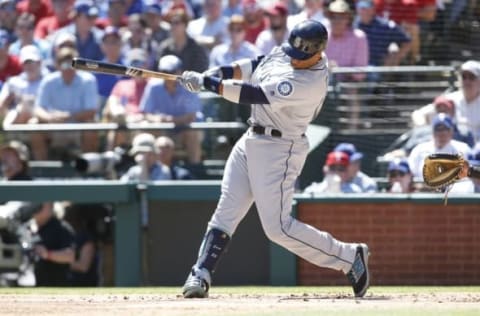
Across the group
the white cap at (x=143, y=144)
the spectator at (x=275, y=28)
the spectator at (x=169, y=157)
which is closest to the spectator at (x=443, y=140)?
the spectator at (x=169, y=157)

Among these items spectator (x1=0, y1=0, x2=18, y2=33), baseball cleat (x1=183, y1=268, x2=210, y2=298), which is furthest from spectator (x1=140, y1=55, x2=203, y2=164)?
baseball cleat (x1=183, y1=268, x2=210, y2=298)

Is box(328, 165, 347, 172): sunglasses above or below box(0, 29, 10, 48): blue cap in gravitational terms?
below

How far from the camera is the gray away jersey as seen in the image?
7227mm

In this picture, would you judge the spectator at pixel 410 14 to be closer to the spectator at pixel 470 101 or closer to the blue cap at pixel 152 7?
Result: the spectator at pixel 470 101

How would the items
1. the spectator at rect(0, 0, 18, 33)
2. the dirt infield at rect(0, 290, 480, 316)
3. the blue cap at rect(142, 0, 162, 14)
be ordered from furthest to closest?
the spectator at rect(0, 0, 18, 33) < the blue cap at rect(142, 0, 162, 14) < the dirt infield at rect(0, 290, 480, 316)

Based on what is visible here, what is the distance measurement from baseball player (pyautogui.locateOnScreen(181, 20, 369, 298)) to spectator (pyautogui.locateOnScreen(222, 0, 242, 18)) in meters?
5.91

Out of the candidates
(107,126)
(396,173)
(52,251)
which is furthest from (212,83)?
(107,126)

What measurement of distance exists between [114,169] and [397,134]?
9.03 ft

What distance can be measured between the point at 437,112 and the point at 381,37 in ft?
5.85

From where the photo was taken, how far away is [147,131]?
11164mm

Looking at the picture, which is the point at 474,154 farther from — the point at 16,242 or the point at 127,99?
the point at 16,242

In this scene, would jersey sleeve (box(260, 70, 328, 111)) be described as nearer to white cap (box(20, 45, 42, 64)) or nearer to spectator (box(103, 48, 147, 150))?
spectator (box(103, 48, 147, 150))

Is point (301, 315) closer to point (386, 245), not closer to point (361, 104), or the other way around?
point (386, 245)

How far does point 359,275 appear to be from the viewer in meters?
7.70
